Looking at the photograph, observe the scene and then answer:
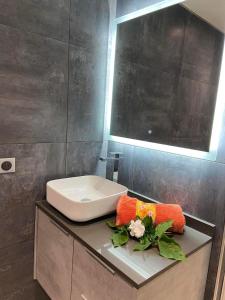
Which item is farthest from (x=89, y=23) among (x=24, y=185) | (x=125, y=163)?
(x=24, y=185)

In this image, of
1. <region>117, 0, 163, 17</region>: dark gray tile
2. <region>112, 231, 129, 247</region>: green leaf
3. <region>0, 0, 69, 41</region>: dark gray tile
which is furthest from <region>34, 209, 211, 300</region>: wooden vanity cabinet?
<region>117, 0, 163, 17</region>: dark gray tile

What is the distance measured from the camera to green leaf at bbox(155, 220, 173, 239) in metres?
1.06

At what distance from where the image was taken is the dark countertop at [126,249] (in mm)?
885

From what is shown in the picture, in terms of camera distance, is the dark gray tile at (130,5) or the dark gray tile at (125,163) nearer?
the dark gray tile at (130,5)

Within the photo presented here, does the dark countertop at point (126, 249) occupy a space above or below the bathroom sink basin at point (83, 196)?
below

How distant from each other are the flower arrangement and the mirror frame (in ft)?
1.38

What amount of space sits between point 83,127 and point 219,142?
0.89 m

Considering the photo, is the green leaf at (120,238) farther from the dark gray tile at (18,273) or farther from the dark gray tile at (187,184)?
the dark gray tile at (18,273)

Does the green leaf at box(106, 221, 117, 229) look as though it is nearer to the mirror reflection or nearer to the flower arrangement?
the flower arrangement

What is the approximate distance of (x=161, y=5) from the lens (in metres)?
1.39

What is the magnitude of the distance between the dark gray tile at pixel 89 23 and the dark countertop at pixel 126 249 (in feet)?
3.67

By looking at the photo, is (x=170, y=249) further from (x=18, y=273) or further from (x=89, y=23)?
(x=89, y=23)

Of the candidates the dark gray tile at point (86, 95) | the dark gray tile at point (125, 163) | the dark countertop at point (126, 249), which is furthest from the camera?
the dark gray tile at point (125, 163)

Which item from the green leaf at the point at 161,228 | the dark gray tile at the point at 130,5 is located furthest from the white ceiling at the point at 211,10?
the green leaf at the point at 161,228
